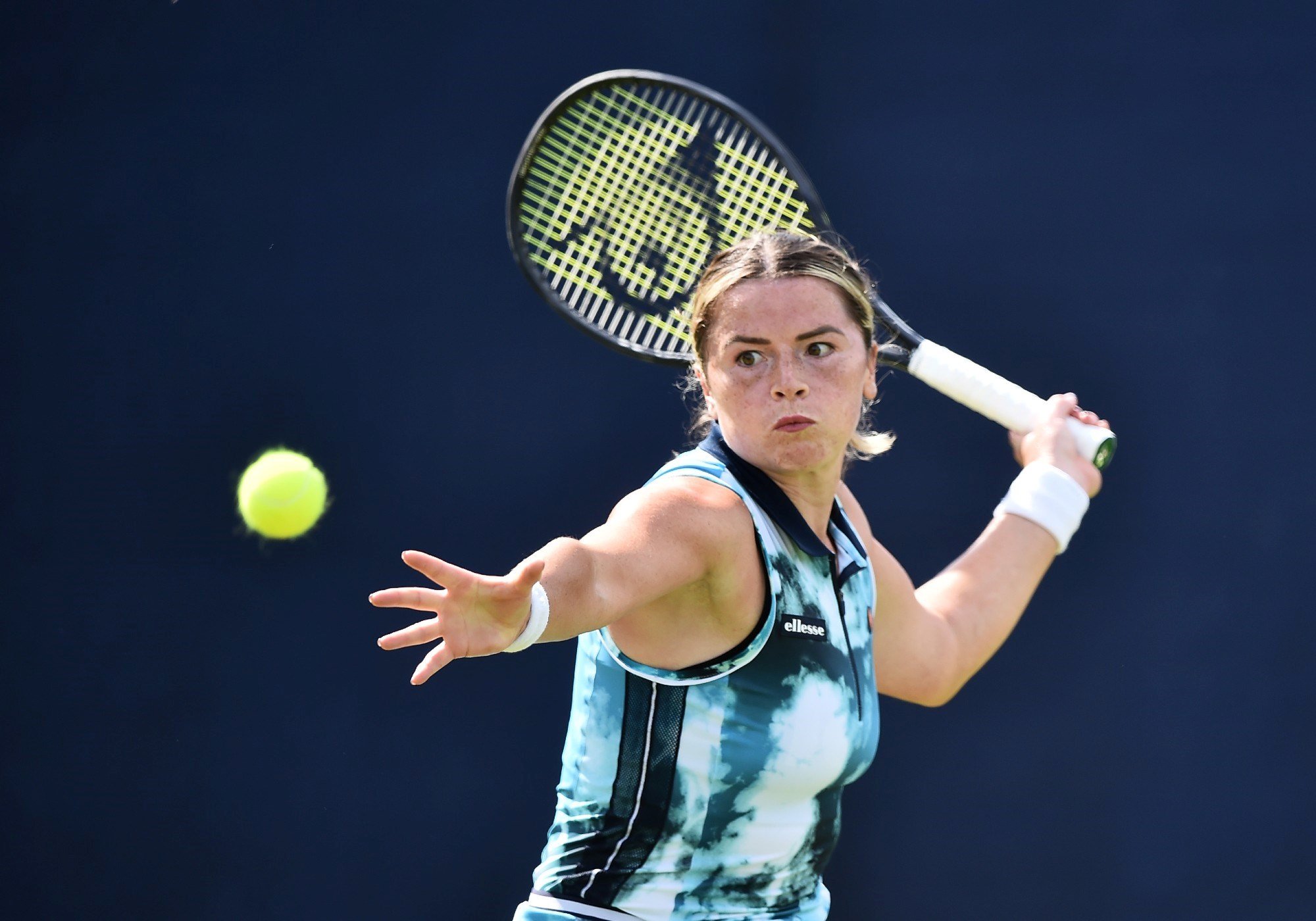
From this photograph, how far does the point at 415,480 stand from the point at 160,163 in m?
0.78

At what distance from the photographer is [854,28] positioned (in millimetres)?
2699

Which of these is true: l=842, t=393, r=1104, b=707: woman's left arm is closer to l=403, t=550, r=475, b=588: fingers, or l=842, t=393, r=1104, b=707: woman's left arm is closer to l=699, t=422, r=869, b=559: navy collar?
l=699, t=422, r=869, b=559: navy collar

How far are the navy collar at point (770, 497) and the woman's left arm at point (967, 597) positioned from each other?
36 centimetres

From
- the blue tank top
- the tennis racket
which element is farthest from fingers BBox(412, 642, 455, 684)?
the tennis racket

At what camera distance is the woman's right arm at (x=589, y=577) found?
3.97 ft

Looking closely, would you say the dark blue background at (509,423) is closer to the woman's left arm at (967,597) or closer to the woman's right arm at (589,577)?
the woman's left arm at (967,597)

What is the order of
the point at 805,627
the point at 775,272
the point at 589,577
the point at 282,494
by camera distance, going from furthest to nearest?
1. the point at 282,494
2. the point at 775,272
3. the point at 805,627
4. the point at 589,577

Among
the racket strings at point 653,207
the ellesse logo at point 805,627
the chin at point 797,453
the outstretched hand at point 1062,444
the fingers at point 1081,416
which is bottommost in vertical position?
the ellesse logo at point 805,627

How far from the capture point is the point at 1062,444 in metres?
2.25

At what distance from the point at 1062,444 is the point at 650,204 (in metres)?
0.80

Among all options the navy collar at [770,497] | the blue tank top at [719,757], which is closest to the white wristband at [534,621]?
the blue tank top at [719,757]

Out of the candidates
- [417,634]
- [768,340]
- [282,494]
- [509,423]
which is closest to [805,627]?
[768,340]

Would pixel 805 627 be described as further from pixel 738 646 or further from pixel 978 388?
pixel 978 388

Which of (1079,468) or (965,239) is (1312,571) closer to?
(1079,468)
